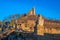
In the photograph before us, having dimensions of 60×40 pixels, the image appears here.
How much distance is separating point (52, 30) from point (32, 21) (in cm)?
758

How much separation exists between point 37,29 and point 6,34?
8.54 meters

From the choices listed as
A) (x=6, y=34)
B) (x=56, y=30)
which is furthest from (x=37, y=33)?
(x=6, y=34)

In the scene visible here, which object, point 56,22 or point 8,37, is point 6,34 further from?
point 56,22

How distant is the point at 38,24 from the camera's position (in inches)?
961

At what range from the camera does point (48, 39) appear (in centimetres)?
1986

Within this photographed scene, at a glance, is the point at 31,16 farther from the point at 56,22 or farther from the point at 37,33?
the point at 37,33

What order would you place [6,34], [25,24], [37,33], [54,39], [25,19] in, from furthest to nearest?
[25,19]
[25,24]
[6,34]
[37,33]
[54,39]

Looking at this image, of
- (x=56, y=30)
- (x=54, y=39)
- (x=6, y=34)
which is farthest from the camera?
(x=6, y=34)

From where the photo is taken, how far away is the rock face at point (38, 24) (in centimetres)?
2427

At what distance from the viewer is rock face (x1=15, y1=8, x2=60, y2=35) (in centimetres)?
2427

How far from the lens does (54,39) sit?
61.2ft

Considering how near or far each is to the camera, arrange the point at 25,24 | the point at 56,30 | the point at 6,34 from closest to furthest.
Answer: the point at 56,30 < the point at 6,34 < the point at 25,24

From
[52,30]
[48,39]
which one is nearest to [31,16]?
[52,30]

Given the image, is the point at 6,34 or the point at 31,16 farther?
the point at 31,16
